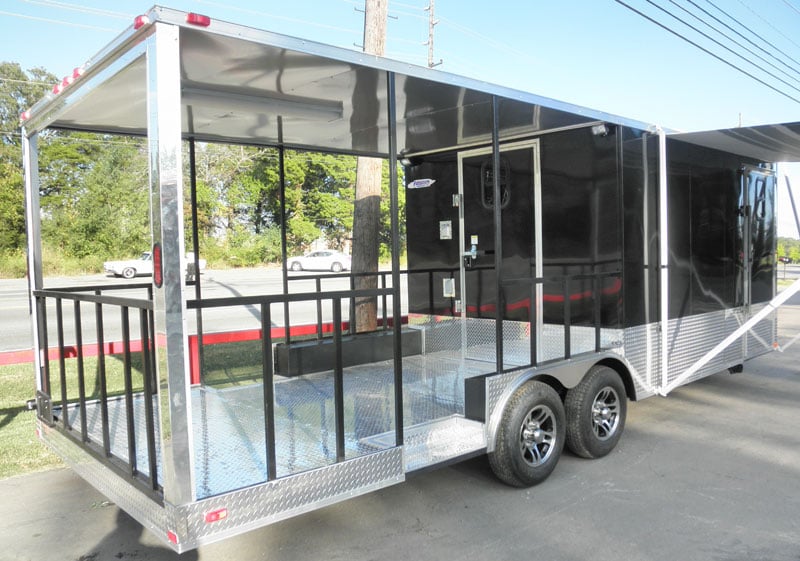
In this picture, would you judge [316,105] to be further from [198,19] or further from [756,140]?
[756,140]

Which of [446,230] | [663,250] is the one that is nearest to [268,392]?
[663,250]

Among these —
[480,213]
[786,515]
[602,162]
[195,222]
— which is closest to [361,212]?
[480,213]

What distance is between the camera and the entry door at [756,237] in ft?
21.6

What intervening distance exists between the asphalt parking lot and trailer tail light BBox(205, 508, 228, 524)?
0.83 m

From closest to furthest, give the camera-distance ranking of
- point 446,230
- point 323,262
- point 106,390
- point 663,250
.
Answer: point 106,390 → point 663,250 → point 446,230 → point 323,262

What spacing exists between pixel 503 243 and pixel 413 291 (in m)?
1.37

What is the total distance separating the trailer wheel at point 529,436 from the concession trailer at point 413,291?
0.05 ft

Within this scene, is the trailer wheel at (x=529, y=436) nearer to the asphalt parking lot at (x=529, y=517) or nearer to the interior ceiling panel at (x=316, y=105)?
the asphalt parking lot at (x=529, y=517)

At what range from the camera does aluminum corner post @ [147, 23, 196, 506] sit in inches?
92.1

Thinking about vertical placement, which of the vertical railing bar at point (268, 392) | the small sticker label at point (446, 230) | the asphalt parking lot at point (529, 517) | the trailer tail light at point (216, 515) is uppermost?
the small sticker label at point (446, 230)

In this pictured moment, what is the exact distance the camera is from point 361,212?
8.25 m

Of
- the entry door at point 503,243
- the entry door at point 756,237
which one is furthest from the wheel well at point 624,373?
the entry door at point 756,237

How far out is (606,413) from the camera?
15.4ft

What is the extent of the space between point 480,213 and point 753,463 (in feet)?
10.4
